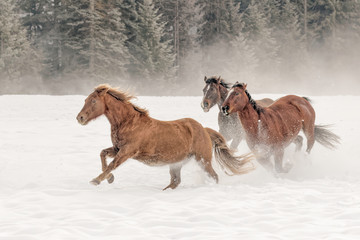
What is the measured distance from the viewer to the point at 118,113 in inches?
255

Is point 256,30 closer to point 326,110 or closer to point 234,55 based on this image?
point 234,55

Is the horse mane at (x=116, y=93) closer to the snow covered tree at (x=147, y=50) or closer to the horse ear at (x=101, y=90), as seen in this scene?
the horse ear at (x=101, y=90)

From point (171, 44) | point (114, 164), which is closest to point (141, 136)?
point (114, 164)

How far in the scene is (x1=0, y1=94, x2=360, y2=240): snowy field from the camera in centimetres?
466

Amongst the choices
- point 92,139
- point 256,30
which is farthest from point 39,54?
point 92,139

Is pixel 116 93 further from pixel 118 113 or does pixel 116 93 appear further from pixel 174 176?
pixel 174 176

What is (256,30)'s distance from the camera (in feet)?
168

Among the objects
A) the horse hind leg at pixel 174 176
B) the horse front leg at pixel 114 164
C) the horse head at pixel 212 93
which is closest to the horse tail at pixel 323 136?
the horse head at pixel 212 93

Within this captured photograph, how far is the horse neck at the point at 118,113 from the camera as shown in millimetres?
6445

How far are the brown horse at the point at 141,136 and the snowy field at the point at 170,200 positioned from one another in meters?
0.38

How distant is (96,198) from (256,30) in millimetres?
47286

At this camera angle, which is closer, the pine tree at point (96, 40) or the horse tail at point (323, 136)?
the horse tail at point (323, 136)

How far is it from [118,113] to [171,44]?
4172 centimetres

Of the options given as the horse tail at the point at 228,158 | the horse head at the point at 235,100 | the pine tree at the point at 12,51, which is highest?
the pine tree at the point at 12,51
